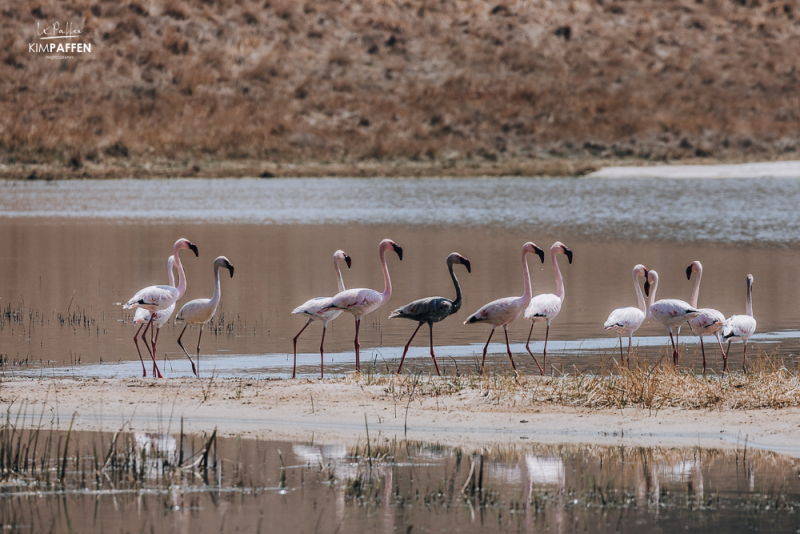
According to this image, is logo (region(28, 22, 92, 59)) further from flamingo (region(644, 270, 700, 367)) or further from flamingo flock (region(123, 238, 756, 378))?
flamingo (region(644, 270, 700, 367))

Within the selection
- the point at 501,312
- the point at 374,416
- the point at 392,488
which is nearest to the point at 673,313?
the point at 501,312

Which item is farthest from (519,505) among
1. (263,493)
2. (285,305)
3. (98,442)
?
(285,305)

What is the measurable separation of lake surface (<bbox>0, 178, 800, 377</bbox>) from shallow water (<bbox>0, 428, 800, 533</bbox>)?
326cm

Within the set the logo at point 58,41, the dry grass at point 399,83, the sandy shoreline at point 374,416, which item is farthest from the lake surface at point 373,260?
the logo at point 58,41

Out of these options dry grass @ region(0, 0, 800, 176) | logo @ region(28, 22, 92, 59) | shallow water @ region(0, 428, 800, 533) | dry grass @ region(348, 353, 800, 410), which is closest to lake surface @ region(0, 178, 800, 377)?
dry grass @ region(348, 353, 800, 410)

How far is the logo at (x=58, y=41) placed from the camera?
294 feet

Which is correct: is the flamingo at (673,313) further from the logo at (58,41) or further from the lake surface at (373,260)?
the logo at (58,41)

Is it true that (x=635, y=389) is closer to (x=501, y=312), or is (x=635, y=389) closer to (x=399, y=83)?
(x=501, y=312)

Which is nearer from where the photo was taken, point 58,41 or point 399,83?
point 399,83

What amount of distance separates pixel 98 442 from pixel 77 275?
15181 millimetres

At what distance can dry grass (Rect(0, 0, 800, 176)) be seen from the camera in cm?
7956

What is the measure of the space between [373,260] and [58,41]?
6926cm

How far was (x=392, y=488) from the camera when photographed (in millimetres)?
8961

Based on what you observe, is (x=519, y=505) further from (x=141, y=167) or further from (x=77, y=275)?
(x=141, y=167)
